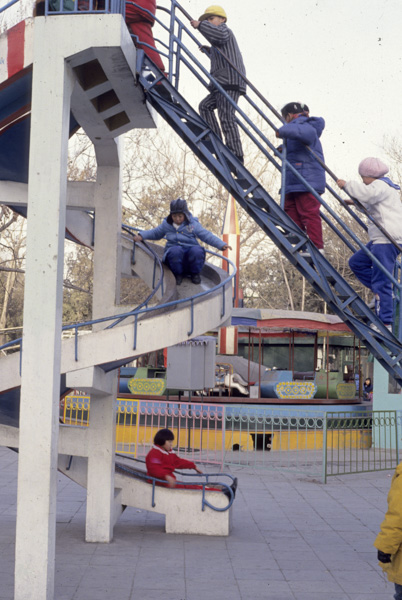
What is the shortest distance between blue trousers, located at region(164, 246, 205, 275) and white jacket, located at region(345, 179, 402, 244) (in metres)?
2.15

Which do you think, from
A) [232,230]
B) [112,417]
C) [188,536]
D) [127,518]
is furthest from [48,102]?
[232,230]

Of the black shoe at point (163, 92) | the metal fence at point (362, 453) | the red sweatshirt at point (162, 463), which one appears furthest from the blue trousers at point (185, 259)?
the metal fence at point (362, 453)

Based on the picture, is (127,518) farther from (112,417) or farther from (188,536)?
(112,417)

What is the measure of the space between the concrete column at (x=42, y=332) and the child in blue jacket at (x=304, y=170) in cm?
271

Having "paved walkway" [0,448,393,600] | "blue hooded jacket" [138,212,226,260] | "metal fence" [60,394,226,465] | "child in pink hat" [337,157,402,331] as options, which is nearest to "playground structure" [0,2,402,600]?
"child in pink hat" [337,157,402,331]

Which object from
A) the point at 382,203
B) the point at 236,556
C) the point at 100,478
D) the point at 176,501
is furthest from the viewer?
the point at 176,501

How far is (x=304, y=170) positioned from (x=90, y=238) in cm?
318

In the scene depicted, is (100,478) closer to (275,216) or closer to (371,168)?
(275,216)

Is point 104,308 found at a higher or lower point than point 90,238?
lower

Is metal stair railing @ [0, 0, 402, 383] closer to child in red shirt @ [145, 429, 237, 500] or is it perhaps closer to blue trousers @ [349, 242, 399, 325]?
blue trousers @ [349, 242, 399, 325]

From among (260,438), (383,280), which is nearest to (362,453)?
(260,438)

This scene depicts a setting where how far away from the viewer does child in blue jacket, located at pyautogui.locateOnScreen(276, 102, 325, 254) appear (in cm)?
859

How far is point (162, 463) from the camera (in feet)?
33.6

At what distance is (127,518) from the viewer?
1148cm
